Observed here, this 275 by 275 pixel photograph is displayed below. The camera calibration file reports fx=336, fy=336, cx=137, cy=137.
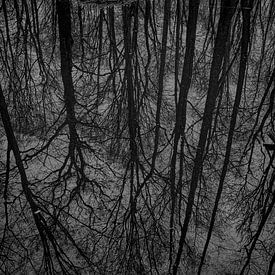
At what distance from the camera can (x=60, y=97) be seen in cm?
495

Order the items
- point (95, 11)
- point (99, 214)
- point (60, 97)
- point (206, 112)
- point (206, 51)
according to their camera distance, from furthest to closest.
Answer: point (95, 11)
point (206, 51)
point (60, 97)
point (206, 112)
point (99, 214)

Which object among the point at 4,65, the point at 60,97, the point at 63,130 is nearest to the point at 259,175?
the point at 63,130

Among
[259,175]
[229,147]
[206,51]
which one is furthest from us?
[206,51]

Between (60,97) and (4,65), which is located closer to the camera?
(60,97)

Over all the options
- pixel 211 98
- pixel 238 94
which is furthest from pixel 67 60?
pixel 238 94

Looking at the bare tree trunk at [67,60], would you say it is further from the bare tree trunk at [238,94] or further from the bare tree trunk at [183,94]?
the bare tree trunk at [238,94]

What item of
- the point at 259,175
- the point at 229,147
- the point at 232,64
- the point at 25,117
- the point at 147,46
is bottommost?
the point at 259,175

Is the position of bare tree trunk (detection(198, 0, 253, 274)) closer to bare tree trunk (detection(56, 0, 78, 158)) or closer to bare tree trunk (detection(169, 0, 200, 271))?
bare tree trunk (detection(169, 0, 200, 271))

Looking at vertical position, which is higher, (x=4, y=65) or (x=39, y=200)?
(x=4, y=65)

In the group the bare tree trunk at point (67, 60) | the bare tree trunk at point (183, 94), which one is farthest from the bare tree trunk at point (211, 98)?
the bare tree trunk at point (67, 60)

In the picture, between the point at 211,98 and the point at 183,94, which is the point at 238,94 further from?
the point at 183,94

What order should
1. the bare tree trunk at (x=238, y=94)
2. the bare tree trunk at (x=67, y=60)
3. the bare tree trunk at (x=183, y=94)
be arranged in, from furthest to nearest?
the bare tree trunk at (x=67, y=60) < the bare tree trunk at (x=183, y=94) < the bare tree trunk at (x=238, y=94)

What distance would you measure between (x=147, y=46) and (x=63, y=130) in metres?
2.39

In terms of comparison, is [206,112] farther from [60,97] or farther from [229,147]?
[60,97]
